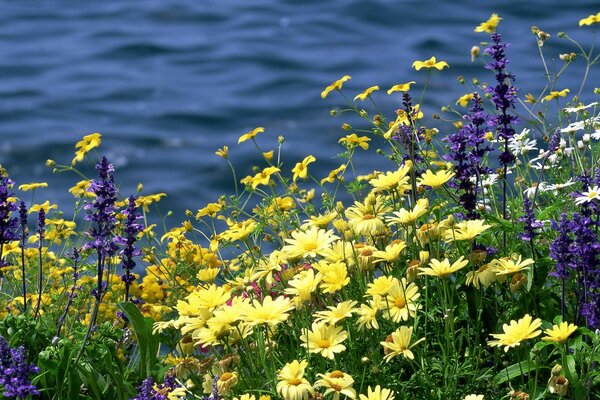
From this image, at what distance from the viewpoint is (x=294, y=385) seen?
291 centimetres

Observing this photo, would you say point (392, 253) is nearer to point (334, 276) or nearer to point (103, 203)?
point (334, 276)

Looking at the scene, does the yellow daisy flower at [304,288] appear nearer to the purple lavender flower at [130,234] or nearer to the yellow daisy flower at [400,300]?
the yellow daisy flower at [400,300]

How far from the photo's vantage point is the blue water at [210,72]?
45.6 feet

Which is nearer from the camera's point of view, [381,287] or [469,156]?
[381,287]

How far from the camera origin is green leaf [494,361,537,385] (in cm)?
321

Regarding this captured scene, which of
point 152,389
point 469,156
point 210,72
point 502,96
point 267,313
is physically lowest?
point 210,72

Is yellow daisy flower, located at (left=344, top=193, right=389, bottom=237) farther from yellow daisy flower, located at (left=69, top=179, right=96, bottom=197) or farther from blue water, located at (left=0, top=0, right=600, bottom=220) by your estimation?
blue water, located at (left=0, top=0, right=600, bottom=220)

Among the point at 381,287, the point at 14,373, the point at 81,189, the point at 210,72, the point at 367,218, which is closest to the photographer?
the point at 14,373

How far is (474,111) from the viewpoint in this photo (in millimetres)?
3770

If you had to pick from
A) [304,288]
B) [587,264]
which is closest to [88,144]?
[304,288]

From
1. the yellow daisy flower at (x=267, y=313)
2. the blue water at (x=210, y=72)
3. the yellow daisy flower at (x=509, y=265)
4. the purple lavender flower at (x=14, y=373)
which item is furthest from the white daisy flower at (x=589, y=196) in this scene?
the blue water at (x=210, y=72)

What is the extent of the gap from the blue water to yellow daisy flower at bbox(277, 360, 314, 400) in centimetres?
987

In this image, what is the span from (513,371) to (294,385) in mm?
696

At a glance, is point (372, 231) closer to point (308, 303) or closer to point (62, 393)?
point (308, 303)
